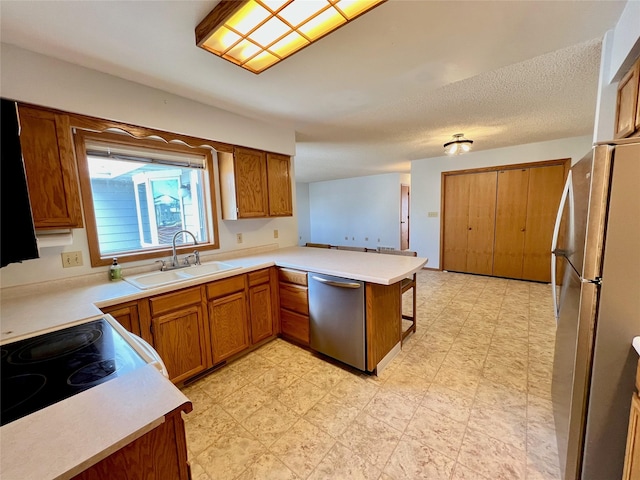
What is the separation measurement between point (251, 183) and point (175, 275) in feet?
3.72

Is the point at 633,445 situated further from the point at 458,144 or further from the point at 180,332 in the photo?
the point at 458,144

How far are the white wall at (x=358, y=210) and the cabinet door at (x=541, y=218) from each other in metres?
2.92

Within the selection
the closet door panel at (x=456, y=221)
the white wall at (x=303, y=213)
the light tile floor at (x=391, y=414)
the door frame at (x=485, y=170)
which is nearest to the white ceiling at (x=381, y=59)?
the door frame at (x=485, y=170)

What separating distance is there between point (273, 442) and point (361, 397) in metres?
0.66

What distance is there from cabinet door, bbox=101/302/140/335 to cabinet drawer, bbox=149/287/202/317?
3.7 inches

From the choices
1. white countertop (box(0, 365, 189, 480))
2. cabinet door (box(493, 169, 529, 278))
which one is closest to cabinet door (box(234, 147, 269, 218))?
white countertop (box(0, 365, 189, 480))

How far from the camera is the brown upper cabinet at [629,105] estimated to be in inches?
50.8

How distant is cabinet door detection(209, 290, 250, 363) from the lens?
2.08 m

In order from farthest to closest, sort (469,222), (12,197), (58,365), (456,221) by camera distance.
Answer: (456,221), (469,222), (12,197), (58,365)

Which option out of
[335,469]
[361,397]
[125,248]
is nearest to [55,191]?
[125,248]

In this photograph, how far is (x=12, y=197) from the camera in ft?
4.11

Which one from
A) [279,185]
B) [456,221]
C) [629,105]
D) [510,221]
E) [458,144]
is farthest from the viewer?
[456,221]

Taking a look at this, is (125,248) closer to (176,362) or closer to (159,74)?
(176,362)

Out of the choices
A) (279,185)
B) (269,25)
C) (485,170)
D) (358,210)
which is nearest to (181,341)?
(279,185)
